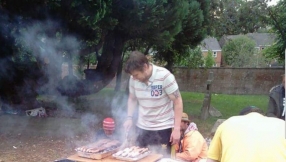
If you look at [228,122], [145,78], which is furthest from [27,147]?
[228,122]

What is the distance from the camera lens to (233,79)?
18.8 m

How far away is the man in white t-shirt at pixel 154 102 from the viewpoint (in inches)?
131

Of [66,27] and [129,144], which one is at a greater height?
[66,27]

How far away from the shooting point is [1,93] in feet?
26.0

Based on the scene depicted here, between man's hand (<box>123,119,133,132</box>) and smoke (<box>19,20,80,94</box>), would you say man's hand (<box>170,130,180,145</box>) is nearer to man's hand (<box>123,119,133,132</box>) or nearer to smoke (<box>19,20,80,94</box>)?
man's hand (<box>123,119,133,132</box>)

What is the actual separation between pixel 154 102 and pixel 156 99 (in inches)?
1.7

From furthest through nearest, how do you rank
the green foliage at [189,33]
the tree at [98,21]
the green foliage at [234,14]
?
the green foliage at [234,14] → the green foliage at [189,33] → the tree at [98,21]

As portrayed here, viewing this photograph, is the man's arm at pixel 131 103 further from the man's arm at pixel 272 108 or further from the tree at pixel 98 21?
the tree at pixel 98 21

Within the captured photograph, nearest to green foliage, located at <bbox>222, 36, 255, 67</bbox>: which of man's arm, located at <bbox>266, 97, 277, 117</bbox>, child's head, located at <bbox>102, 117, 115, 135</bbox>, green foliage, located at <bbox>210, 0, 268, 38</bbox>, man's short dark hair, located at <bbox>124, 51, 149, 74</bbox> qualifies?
green foliage, located at <bbox>210, 0, 268, 38</bbox>

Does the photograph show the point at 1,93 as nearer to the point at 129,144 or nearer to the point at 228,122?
the point at 129,144

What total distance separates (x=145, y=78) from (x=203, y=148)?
998 mm

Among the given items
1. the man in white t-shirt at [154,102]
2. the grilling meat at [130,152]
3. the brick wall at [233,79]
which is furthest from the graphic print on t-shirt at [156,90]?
the brick wall at [233,79]

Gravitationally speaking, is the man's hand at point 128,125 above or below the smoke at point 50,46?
below

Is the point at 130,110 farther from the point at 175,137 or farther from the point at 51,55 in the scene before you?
the point at 51,55
